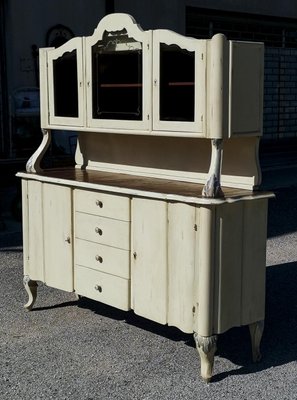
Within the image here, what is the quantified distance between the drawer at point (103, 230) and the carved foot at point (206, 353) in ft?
2.54

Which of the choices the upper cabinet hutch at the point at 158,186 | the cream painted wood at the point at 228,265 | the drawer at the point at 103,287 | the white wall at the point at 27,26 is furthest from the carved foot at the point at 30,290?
the white wall at the point at 27,26

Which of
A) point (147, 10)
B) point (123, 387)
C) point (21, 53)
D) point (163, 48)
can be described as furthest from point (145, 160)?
point (147, 10)

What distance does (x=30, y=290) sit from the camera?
17.7 ft

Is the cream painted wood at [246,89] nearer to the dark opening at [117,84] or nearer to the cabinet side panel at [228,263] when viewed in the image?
the cabinet side panel at [228,263]

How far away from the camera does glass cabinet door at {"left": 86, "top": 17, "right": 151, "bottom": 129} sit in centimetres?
461

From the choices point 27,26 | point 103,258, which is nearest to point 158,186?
point 103,258

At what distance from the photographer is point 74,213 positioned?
496 cm

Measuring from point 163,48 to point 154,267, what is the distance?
1.29 metres

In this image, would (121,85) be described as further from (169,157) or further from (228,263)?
(228,263)

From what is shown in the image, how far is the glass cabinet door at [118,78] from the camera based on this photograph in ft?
15.1

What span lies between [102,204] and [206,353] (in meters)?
1.17

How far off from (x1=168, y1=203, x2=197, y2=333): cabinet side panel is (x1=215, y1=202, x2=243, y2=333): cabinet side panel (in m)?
0.15

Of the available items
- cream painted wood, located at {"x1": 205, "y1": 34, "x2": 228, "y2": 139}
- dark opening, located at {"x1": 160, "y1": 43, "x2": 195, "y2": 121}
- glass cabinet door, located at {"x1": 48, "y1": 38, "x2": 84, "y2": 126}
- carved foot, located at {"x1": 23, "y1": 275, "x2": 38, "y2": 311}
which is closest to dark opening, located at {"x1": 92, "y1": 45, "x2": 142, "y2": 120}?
glass cabinet door, located at {"x1": 48, "y1": 38, "x2": 84, "y2": 126}

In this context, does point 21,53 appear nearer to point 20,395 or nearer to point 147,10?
point 147,10
